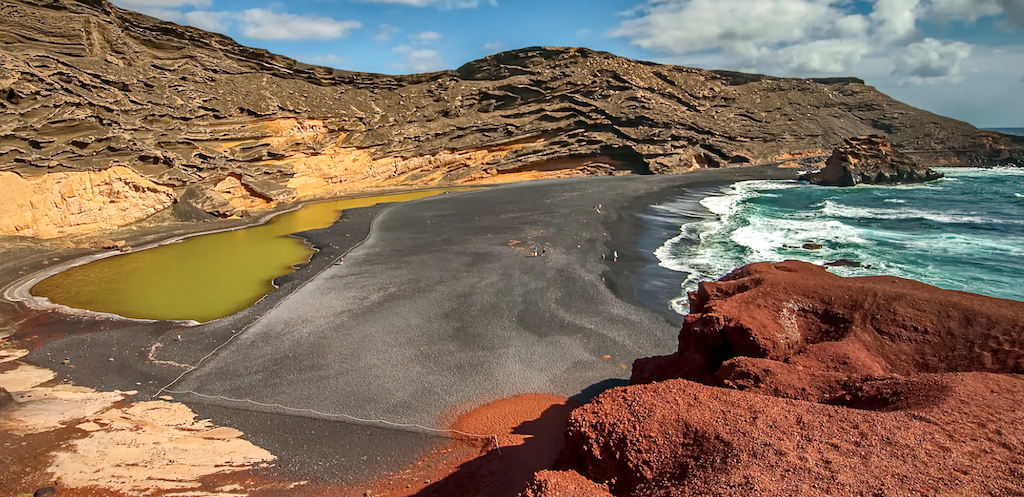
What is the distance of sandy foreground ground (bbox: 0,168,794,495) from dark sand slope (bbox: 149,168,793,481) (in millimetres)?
52

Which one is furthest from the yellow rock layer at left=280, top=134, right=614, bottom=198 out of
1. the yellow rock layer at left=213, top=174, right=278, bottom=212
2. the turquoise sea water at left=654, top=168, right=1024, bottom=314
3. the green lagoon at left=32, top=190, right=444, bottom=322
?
the turquoise sea water at left=654, top=168, right=1024, bottom=314

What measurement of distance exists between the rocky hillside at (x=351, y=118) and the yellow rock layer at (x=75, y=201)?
11cm

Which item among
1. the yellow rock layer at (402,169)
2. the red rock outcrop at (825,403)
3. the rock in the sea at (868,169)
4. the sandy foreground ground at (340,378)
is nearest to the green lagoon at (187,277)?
the sandy foreground ground at (340,378)

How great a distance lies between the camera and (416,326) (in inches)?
510

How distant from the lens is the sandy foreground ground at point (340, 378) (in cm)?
763

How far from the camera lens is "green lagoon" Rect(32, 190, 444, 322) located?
15.1m

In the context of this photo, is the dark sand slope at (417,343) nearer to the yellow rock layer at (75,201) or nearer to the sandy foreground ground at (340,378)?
the sandy foreground ground at (340,378)

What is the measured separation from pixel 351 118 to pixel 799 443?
41.7m

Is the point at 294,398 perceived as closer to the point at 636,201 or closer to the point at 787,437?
the point at 787,437

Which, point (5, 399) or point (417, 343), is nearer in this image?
point (5, 399)

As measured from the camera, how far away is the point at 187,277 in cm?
1823

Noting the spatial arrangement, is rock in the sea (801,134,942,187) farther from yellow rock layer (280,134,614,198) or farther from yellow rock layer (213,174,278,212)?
yellow rock layer (213,174,278,212)

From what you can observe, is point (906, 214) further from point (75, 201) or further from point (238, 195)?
point (75, 201)

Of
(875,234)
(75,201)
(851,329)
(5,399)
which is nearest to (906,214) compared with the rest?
(875,234)
